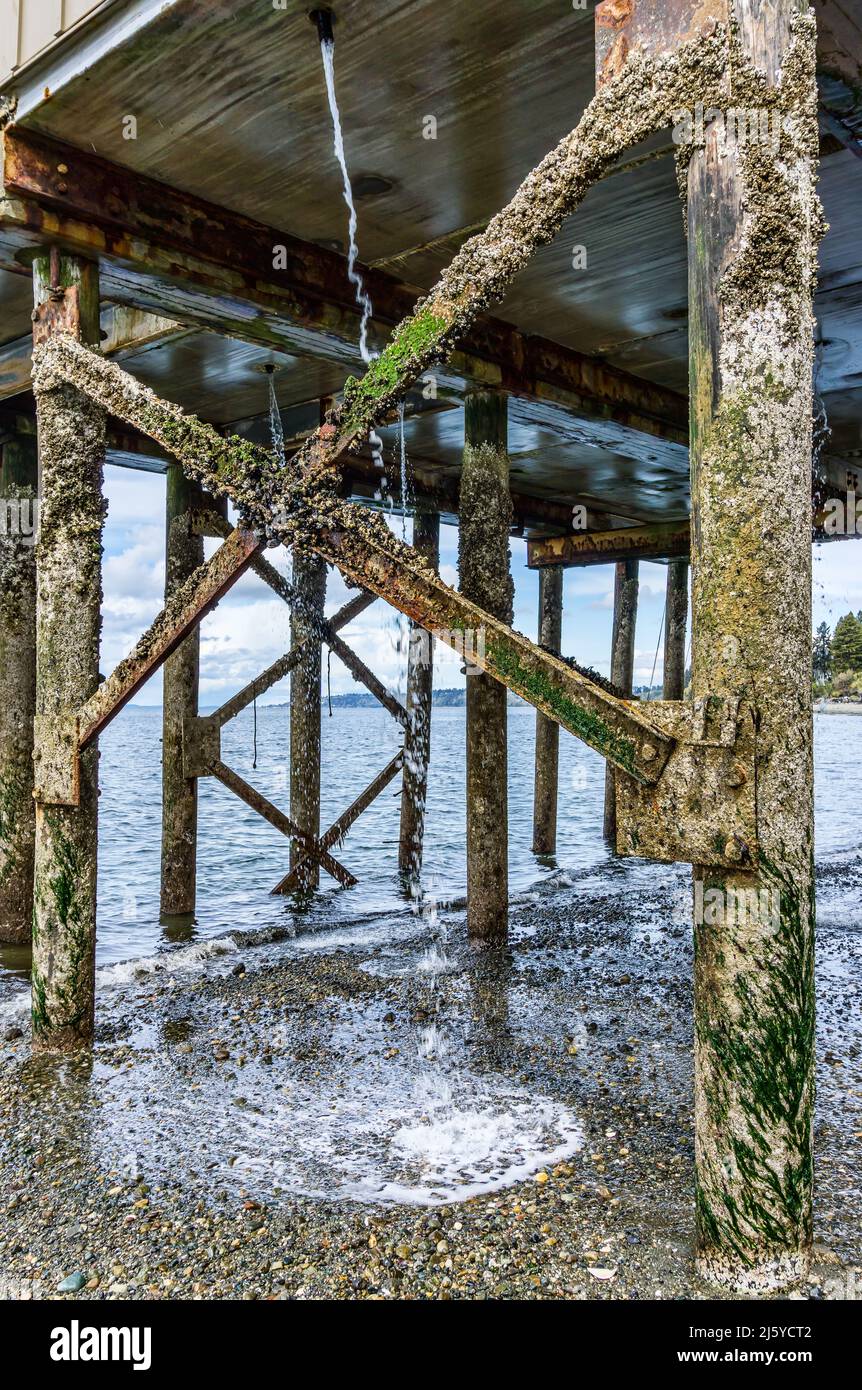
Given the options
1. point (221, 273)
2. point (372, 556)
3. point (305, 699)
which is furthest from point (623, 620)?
point (372, 556)

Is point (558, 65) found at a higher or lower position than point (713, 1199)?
higher

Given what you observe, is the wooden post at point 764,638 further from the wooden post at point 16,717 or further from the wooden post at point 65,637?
the wooden post at point 16,717

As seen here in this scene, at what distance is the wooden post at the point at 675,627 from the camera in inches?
561

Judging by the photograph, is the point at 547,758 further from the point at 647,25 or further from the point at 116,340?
the point at 647,25

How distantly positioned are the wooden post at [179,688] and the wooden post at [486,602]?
2.73 meters

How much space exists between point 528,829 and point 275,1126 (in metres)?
17.4

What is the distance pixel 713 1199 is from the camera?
2832 millimetres

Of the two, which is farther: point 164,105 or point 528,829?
point 528,829

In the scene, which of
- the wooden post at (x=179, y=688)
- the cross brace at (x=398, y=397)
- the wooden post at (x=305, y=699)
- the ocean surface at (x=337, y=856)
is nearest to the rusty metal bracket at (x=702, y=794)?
the cross brace at (x=398, y=397)

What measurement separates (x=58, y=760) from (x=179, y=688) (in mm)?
3818

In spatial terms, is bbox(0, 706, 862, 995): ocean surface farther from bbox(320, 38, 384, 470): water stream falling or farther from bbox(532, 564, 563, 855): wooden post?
bbox(320, 38, 384, 470): water stream falling

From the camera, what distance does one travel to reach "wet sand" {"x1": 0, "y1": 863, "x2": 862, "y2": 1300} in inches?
124

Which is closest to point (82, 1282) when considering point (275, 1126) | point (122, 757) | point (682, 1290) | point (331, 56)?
point (275, 1126)

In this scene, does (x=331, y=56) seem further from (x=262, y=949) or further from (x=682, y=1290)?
(x=262, y=949)
